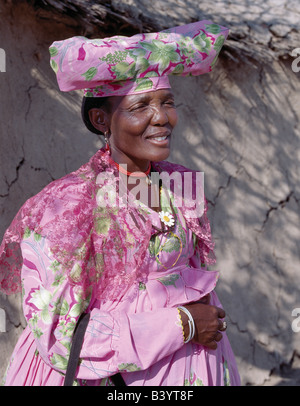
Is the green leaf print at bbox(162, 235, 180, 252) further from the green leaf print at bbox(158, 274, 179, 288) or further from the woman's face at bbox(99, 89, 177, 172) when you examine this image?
the woman's face at bbox(99, 89, 177, 172)

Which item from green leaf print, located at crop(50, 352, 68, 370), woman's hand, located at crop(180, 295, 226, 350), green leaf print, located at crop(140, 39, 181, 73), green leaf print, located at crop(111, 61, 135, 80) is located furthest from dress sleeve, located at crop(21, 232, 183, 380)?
green leaf print, located at crop(140, 39, 181, 73)

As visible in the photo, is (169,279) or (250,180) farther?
(250,180)

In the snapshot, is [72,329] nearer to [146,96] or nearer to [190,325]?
[190,325]

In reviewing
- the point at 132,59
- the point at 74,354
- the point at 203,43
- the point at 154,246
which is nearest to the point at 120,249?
the point at 154,246

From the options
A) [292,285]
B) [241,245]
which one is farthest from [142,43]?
[292,285]

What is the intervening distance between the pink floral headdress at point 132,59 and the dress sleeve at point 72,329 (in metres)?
0.53

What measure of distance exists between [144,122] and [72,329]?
70 cm

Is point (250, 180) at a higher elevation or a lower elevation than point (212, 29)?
lower

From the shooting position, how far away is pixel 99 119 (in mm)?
2131

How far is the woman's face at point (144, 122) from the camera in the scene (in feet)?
6.61

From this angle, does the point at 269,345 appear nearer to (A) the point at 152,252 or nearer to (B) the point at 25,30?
(A) the point at 152,252
